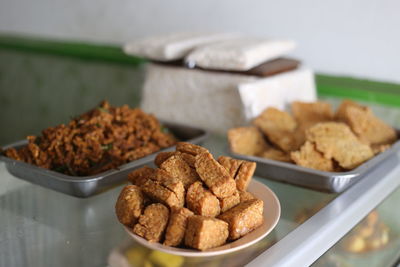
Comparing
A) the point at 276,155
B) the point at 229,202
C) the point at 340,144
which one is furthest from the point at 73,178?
the point at 340,144

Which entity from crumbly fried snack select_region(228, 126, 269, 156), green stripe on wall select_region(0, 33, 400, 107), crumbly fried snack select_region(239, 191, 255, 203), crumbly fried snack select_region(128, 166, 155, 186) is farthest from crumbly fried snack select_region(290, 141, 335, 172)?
green stripe on wall select_region(0, 33, 400, 107)

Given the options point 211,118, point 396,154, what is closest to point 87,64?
point 211,118

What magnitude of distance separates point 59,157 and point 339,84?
99cm

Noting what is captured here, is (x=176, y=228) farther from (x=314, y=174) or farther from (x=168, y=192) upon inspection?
(x=314, y=174)

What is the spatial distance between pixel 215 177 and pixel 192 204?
0.20 ft

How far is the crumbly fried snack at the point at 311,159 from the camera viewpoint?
1.10 meters

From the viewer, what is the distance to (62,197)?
3.48 ft

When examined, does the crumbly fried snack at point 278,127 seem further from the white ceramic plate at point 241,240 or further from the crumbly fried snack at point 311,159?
the white ceramic plate at point 241,240

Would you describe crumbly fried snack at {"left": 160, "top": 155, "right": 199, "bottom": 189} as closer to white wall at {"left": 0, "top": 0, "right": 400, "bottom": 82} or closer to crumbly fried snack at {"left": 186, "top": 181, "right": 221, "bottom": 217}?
crumbly fried snack at {"left": 186, "top": 181, "right": 221, "bottom": 217}

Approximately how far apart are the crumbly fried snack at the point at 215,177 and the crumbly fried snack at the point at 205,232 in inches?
2.5

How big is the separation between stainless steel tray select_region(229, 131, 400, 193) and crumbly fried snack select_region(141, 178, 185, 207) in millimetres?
338

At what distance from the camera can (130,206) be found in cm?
81

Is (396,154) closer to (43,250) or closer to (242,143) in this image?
(242,143)

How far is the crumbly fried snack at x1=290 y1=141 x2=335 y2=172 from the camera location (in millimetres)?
1102
